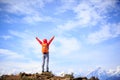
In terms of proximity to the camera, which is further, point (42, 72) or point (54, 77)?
point (42, 72)

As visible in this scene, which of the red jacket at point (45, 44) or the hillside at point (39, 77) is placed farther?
the red jacket at point (45, 44)

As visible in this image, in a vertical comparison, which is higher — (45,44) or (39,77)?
(45,44)

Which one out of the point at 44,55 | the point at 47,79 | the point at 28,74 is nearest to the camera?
the point at 47,79

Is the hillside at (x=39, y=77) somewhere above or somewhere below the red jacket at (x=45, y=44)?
below

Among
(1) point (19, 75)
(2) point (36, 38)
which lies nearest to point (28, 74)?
(1) point (19, 75)

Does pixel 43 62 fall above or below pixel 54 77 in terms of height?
above

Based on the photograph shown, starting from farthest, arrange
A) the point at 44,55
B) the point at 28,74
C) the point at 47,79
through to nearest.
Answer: the point at 44,55
the point at 28,74
the point at 47,79

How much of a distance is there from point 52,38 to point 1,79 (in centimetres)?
780

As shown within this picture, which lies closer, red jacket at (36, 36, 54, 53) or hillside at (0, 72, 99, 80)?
hillside at (0, 72, 99, 80)

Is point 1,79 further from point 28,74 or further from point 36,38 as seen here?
point 36,38

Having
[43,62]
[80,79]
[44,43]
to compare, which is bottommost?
[80,79]

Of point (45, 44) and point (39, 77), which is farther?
point (45, 44)

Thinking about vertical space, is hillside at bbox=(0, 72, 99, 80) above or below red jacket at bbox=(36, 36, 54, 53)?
below

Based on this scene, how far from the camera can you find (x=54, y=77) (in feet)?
78.0
